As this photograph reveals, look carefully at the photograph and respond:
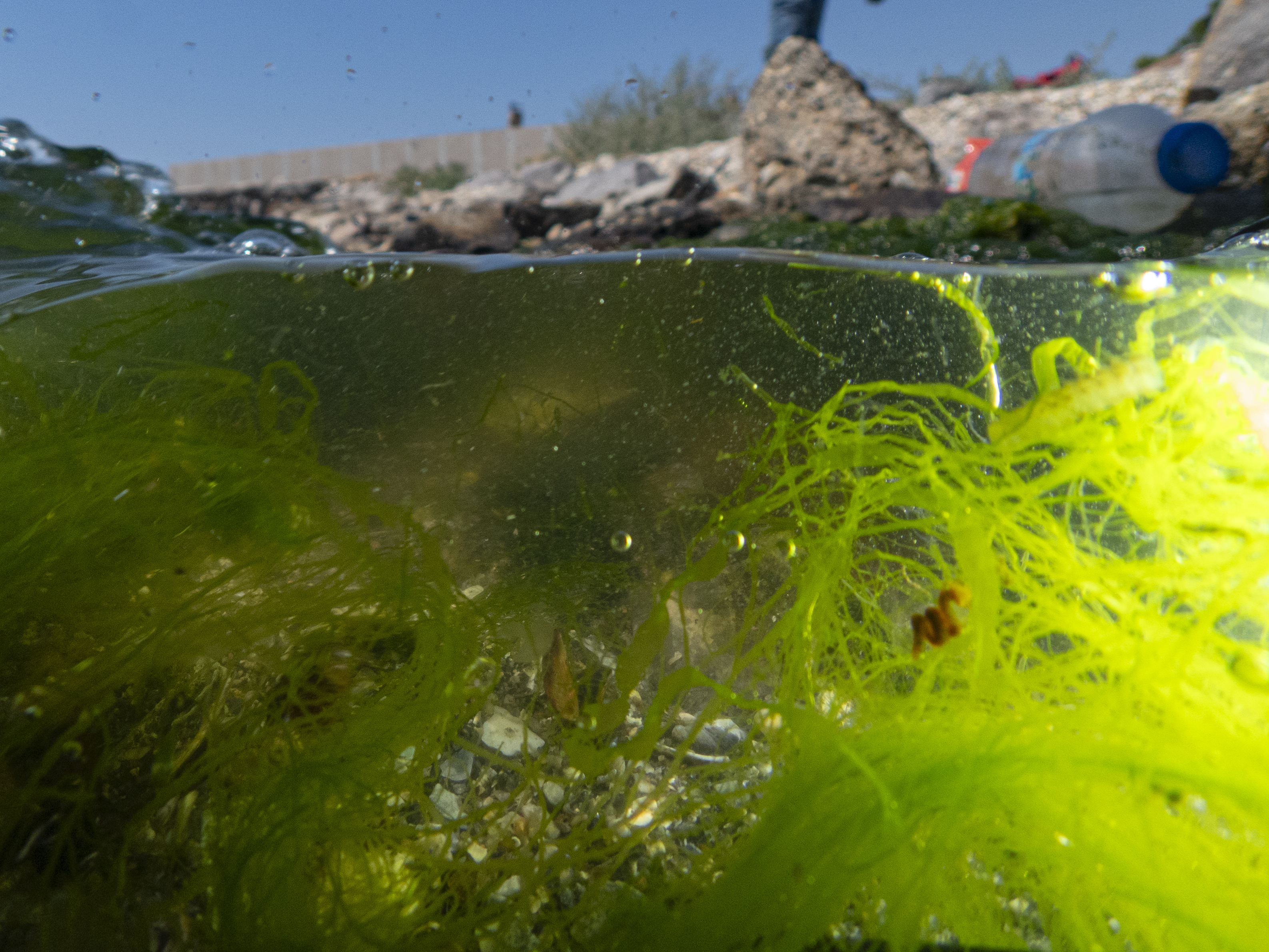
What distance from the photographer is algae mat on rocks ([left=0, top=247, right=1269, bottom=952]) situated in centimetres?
86

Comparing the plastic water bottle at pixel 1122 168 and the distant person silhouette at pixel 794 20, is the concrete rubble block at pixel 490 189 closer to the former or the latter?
the distant person silhouette at pixel 794 20

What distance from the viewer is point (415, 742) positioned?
1.04 metres

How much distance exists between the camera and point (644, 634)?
105cm

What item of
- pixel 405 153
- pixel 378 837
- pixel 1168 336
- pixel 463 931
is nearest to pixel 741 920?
pixel 463 931

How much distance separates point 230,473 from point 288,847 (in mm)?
593

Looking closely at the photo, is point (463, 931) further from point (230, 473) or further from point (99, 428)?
point (99, 428)

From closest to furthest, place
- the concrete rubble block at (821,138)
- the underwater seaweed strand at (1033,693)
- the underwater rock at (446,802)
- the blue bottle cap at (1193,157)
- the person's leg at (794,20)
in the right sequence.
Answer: the underwater seaweed strand at (1033,693) → the underwater rock at (446,802) → the blue bottle cap at (1193,157) → the concrete rubble block at (821,138) → the person's leg at (794,20)

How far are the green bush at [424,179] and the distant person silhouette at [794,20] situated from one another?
3.96 m

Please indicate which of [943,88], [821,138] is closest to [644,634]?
[821,138]

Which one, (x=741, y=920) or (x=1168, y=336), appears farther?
(x=1168, y=336)

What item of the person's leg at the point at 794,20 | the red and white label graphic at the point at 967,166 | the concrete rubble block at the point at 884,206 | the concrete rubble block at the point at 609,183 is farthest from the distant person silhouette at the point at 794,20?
the concrete rubble block at the point at 884,206

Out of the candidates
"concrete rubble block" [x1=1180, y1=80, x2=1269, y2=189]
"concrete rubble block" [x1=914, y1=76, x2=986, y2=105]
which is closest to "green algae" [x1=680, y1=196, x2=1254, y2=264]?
"concrete rubble block" [x1=1180, y1=80, x2=1269, y2=189]

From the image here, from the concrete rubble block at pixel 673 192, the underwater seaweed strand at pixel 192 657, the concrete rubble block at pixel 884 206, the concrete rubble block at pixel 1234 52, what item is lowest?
the underwater seaweed strand at pixel 192 657

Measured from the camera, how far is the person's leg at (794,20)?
282 inches
